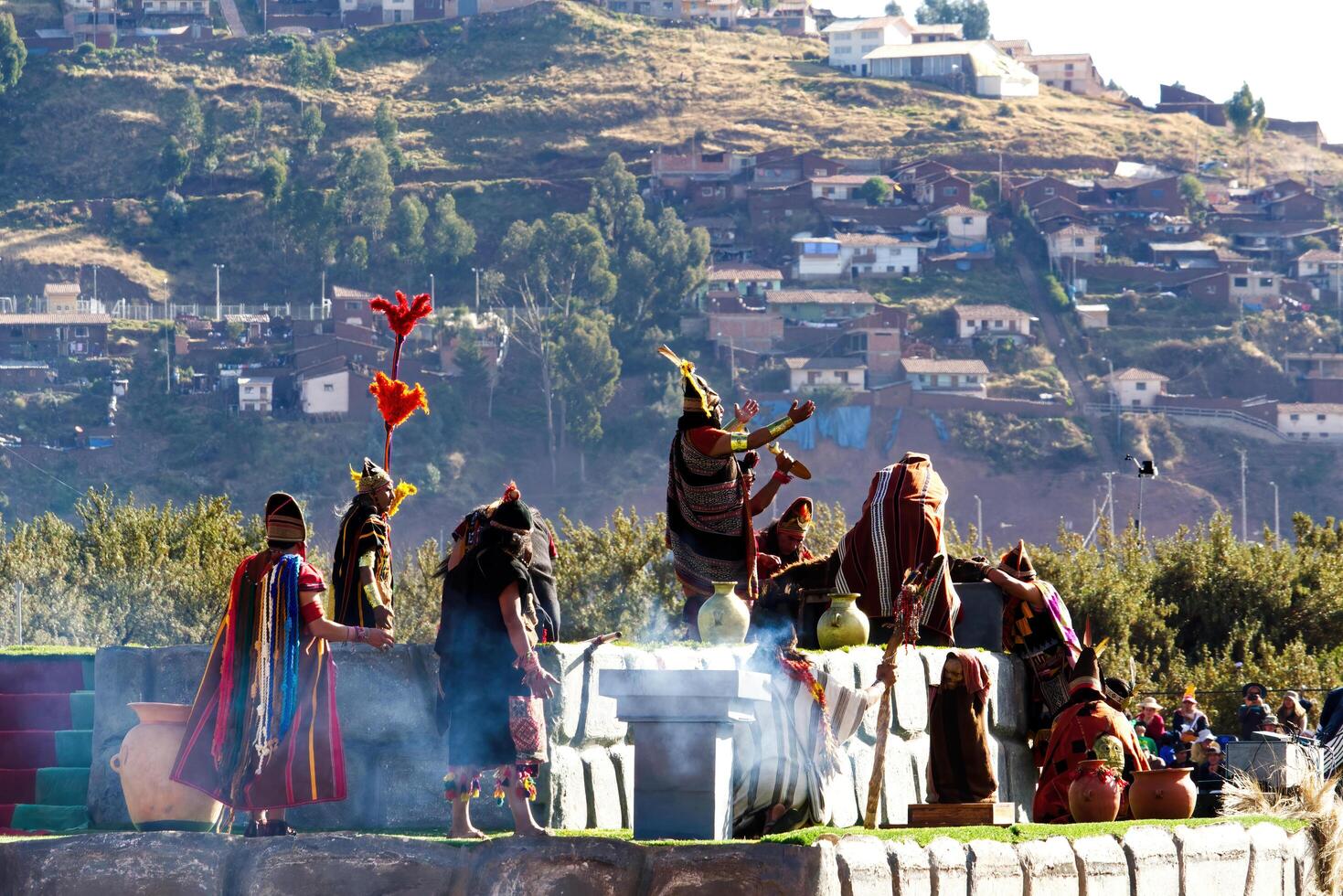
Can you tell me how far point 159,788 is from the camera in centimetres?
791

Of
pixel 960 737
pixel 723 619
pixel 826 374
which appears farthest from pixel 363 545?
pixel 826 374

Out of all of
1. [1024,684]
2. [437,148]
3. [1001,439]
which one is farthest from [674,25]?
[1024,684]

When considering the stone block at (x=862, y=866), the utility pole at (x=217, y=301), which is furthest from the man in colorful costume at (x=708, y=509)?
the utility pole at (x=217, y=301)

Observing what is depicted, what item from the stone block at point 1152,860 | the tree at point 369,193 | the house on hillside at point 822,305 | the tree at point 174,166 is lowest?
the stone block at point 1152,860

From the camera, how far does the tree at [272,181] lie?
106363 millimetres

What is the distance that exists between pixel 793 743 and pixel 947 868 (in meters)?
0.80

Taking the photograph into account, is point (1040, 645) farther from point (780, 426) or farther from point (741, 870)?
point (741, 870)

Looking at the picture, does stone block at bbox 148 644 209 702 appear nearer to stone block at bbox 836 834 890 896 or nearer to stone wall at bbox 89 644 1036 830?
stone wall at bbox 89 644 1036 830

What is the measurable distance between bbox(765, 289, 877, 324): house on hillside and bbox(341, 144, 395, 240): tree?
18.7 metres

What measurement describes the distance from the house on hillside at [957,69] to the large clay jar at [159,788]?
118919mm

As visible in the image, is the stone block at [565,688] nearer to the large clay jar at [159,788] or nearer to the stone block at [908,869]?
the large clay jar at [159,788]

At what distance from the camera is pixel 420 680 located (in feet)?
27.3

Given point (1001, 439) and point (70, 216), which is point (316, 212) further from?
point (1001, 439)

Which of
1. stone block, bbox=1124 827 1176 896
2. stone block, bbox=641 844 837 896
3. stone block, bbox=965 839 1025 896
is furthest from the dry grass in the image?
stone block, bbox=641 844 837 896
